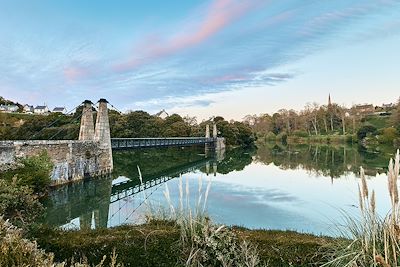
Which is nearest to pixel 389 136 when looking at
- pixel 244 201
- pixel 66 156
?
pixel 244 201

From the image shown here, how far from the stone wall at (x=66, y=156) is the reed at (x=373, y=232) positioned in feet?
37.3

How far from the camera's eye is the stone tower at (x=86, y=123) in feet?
55.8

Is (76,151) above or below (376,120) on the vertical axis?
below

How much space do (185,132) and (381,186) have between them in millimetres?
37529

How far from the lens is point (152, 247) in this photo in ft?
11.8

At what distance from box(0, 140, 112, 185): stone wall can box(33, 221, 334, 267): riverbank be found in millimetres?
8716

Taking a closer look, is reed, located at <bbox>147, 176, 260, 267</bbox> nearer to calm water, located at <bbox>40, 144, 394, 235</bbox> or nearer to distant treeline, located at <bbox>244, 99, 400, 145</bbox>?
calm water, located at <bbox>40, 144, 394, 235</bbox>

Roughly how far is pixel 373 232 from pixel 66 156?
1390 centimetres

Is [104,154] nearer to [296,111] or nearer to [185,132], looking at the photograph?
[185,132]

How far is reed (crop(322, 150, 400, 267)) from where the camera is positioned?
225 cm

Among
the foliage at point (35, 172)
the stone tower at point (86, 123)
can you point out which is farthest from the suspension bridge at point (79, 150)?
the foliage at point (35, 172)

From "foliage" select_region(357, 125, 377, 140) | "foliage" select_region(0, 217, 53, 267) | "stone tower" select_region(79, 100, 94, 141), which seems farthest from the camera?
"foliage" select_region(357, 125, 377, 140)

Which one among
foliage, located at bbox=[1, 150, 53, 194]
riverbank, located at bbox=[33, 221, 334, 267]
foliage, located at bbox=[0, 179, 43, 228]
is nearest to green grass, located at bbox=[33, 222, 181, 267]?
riverbank, located at bbox=[33, 221, 334, 267]

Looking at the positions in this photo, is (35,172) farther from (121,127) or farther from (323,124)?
(323,124)
